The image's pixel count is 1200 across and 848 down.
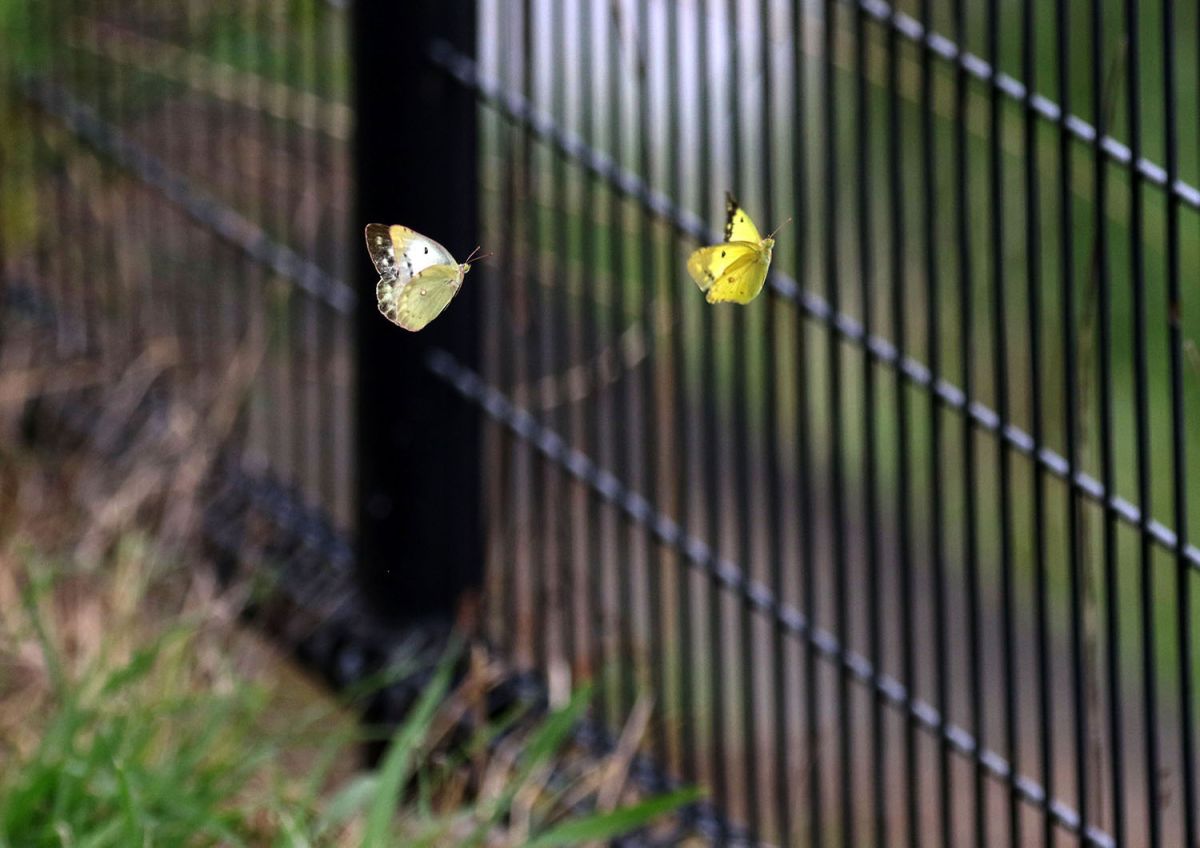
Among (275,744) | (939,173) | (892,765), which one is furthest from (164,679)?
(939,173)

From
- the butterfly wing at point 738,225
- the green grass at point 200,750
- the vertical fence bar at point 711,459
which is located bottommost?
the green grass at point 200,750

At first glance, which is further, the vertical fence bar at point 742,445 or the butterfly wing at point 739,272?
the vertical fence bar at point 742,445

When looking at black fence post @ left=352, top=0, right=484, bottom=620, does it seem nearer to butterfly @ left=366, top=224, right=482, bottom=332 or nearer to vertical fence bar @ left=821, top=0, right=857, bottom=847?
vertical fence bar @ left=821, top=0, right=857, bottom=847

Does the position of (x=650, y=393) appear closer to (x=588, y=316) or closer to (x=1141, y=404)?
(x=588, y=316)

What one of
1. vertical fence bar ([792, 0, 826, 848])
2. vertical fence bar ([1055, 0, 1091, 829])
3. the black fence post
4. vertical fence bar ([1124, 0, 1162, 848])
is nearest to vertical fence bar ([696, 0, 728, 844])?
vertical fence bar ([792, 0, 826, 848])

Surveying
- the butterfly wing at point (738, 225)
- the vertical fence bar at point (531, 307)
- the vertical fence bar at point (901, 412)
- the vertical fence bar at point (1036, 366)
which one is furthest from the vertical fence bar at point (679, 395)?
the butterfly wing at point (738, 225)

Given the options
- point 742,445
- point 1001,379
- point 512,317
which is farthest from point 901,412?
point 512,317

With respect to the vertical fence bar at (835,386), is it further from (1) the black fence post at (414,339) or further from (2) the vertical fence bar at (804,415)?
(1) the black fence post at (414,339)
